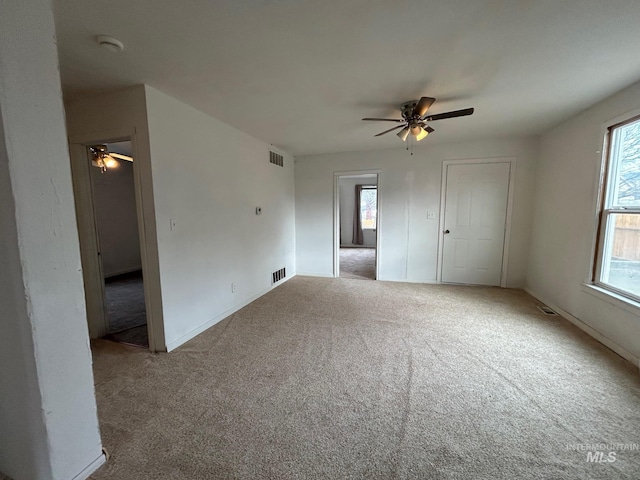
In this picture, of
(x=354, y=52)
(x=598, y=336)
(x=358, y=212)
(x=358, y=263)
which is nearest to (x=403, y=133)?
(x=354, y=52)

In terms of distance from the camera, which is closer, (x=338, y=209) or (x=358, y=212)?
(x=338, y=209)

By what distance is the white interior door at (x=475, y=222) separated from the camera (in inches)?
156

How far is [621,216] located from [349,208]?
6.68 meters

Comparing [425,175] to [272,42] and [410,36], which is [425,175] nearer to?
[410,36]

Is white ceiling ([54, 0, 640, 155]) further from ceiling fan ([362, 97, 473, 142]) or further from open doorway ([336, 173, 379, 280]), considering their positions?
open doorway ([336, 173, 379, 280])

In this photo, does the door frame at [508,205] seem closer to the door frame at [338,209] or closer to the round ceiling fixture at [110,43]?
the door frame at [338,209]

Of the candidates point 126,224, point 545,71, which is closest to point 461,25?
point 545,71

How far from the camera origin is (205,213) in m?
2.72

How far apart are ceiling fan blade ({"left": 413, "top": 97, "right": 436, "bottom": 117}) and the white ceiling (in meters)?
0.12

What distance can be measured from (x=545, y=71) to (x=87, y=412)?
3718 millimetres

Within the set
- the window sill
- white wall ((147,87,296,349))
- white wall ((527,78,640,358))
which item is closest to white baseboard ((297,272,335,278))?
white wall ((147,87,296,349))

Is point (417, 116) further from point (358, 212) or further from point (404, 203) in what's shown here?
point (358, 212)

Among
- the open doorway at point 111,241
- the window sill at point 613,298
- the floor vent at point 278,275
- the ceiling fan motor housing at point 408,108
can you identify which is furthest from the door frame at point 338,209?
the open doorway at point 111,241

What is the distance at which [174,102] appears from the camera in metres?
2.31
